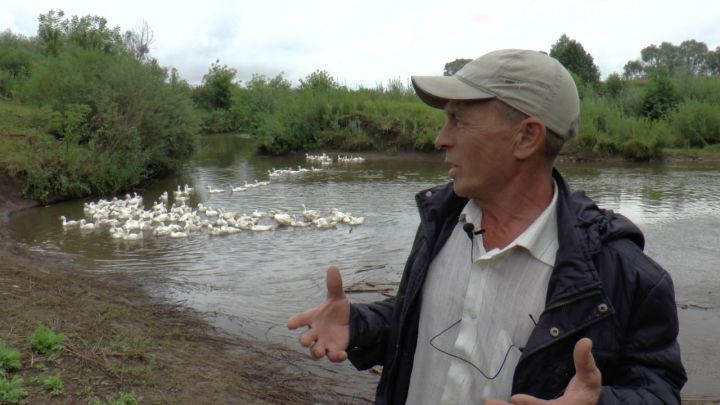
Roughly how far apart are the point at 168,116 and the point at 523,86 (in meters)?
21.4

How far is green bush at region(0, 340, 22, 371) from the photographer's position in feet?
15.6

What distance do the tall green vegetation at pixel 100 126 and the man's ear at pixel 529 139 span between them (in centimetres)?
1677

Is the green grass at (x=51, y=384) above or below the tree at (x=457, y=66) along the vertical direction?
below

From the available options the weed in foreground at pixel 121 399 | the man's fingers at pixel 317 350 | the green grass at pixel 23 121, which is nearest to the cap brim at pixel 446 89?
the man's fingers at pixel 317 350

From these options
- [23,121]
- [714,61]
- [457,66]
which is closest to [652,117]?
[457,66]

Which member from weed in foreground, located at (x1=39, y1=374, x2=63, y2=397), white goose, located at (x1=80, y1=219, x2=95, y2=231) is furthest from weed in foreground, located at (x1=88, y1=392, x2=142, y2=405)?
white goose, located at (x1=80, y1=219, x2=95, y2=231)

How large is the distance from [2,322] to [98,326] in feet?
2.55

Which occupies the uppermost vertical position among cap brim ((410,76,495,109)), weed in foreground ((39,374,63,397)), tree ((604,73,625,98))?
tree ((604,73,625,98))

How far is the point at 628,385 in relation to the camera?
2105 millimetres

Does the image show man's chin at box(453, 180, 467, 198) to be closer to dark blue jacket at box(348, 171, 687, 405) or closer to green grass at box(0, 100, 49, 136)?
dark blue jacket at box(348, 171, 687, 405)

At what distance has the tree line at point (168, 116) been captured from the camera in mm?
18438

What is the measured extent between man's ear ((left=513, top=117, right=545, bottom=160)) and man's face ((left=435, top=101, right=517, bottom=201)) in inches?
0.9

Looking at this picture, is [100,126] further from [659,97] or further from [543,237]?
[659,97]

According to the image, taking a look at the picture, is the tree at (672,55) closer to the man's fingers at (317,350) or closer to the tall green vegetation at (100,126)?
the tall green vegetation at (100,126)
